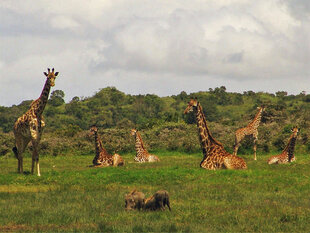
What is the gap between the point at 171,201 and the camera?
1538 cm

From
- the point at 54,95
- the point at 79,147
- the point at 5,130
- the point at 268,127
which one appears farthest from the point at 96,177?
the point at 54,95

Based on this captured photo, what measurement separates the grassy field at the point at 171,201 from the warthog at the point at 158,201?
25 cm

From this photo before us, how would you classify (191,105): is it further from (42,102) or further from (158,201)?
(158,201)

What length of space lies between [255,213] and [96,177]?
28.7 ft

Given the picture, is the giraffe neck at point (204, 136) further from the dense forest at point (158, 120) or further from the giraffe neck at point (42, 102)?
the dense forest at point (158, 120)

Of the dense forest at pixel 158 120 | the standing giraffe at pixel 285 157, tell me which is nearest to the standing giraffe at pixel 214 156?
the standing giraffe at pixel 285 157

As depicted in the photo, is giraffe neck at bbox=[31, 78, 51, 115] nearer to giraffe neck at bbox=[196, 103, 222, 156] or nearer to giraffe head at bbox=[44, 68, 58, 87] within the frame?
giraffe head at bbox=[44, 68, 58, 87]

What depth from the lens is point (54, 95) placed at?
9900cm

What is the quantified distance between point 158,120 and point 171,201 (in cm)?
3533

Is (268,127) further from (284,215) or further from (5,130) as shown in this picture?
(5,130)

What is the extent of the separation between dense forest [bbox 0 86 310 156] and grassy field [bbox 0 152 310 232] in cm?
1431

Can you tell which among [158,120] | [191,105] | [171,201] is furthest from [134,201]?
[158,120]

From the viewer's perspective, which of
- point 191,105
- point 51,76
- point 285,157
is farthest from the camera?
point 285,157

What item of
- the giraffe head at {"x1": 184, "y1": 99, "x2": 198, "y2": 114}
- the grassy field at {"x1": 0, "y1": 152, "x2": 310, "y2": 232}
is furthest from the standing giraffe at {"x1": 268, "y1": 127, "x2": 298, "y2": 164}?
the giraffe head at {"x1": 184, "y1": 99, "x2": 198, "y2": 114}
